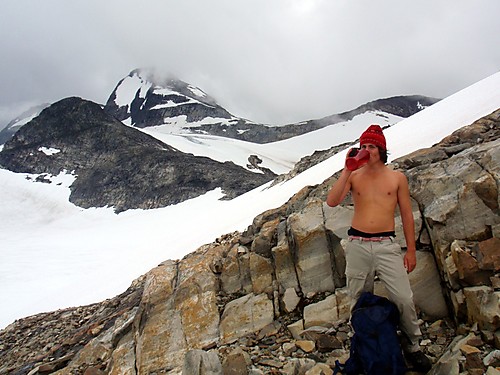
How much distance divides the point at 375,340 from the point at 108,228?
110 ft

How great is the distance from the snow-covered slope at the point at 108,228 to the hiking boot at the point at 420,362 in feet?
23.6

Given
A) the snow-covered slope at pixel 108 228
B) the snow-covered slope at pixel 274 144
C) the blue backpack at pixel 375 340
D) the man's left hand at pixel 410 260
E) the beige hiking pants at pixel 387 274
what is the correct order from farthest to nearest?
the snow-covered slope at pixel 274 144
the snow-covered slope at pixel 108 228
the man's left hand at pixel 410 260
the beige hiking pants at pixel 387 274
the blue backpack at pixel 375 340

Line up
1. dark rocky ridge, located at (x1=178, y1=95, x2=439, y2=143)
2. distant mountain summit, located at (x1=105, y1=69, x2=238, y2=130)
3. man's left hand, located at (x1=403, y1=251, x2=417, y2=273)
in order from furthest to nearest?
1. distant mountain summit, located at (x1=105, y1=69, x2=238, y2=130)
2. dark rocky ridge, located at (x1=178, y1=95, x2=439, y2=143)
3. man's left hand, located at (x1=403, y1=251, x2=417, y2=273)

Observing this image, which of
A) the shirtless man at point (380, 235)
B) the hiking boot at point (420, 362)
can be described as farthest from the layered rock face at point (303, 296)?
the shirtless man at point (380, 235)

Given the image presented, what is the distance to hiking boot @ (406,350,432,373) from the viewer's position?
3.85 m

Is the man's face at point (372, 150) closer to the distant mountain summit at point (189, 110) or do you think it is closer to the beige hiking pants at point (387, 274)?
the beige hiking pants at point (387, 274)

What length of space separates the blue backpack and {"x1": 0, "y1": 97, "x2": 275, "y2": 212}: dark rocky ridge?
1247 inches

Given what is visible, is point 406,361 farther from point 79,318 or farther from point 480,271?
point 79,318

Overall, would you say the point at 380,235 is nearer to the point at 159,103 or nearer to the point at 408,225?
the point at 408,225

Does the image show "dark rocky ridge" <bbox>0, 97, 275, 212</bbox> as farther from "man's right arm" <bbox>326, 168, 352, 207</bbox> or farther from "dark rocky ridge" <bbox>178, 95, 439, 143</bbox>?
"dark rocky ridge" <bbox>178, 95, 439, 143</bbox>

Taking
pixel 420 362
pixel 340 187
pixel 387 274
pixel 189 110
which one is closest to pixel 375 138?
pixel 340 187

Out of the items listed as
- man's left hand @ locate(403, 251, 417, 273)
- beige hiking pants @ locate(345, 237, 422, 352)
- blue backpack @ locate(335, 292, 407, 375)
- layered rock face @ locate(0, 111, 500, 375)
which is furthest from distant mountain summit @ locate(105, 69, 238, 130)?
blue backpack @ locate(335, 292, 407, 375)

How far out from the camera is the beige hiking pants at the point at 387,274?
3965 mm

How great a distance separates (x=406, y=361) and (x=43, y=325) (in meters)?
11.1
